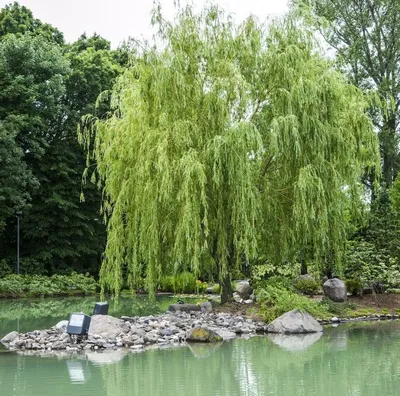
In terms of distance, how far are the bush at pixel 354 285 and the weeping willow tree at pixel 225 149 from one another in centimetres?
332

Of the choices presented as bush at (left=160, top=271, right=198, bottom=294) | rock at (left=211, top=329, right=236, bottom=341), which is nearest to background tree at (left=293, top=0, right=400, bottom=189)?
bush at (left=160, top=271, right=198, bottom=294)

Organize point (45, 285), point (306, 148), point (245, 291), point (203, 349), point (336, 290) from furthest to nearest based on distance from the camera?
point (45, 285)
point (245, 291)
point (336, 290)
point (306, 148)
point (203, 349)

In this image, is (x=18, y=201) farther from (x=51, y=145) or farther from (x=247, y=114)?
(x=247, y=114)

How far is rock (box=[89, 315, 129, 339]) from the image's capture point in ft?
36.8

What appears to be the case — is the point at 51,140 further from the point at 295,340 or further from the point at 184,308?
the point at 295,340

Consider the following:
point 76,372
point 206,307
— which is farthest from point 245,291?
point 76,372

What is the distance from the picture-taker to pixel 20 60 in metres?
25.5

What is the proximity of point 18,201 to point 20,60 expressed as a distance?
5.57 metres

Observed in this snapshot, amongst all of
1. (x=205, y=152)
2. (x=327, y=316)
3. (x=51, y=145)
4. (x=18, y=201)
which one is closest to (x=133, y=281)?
(x=205, y=152)

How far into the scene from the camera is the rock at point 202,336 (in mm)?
11344

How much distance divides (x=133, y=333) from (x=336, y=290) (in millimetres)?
6230

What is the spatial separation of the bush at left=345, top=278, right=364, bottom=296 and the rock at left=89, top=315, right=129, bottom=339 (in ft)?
24.4

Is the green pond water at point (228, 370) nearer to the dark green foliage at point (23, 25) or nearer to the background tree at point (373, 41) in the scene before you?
the background tree at point (373, 41)

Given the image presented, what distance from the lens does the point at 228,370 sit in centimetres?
851
